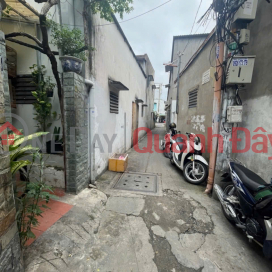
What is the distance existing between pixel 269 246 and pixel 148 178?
95.9 inches

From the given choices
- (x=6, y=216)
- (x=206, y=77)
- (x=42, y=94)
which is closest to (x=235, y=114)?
(x=206, y=77)

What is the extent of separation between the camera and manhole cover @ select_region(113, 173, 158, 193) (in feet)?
10.1

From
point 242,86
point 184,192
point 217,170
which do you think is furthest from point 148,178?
point 242,86

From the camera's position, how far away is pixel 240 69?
7.43 ft

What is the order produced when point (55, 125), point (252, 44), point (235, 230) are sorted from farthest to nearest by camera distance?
point (55, 125), point (252, 44), point (235, 230)

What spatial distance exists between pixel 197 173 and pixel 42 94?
3.64 metres

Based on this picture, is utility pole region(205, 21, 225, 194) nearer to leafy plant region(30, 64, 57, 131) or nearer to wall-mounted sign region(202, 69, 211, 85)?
wall-mounted sign region(202, 69, 211, 85)

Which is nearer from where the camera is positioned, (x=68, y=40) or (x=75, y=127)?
(x=68, y=40)

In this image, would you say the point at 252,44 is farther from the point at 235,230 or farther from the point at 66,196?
the point at 66,196

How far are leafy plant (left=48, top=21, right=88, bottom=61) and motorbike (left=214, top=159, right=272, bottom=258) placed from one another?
3.00m

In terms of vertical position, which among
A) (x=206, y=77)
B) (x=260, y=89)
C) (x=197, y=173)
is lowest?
(x=197, y=173)

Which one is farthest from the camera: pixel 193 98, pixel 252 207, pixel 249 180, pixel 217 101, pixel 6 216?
pixel 193 98

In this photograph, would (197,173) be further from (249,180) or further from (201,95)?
(201,95)

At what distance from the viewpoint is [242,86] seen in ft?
8.14
